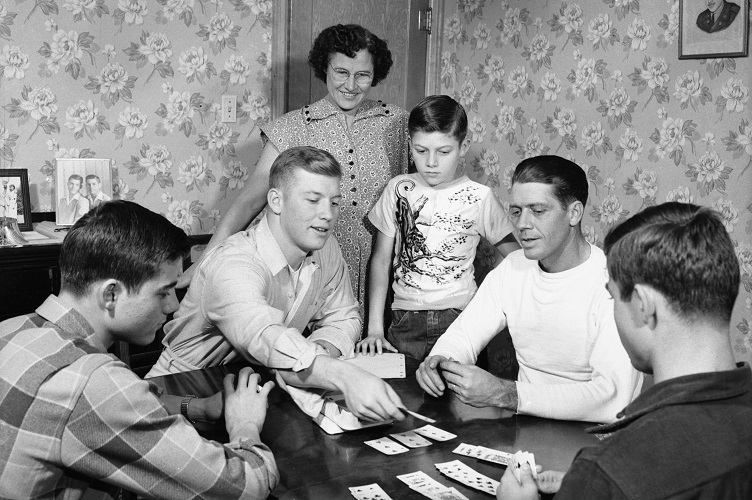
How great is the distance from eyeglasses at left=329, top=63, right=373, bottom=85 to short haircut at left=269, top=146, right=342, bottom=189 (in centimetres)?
69

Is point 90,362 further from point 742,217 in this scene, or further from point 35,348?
point 742,217

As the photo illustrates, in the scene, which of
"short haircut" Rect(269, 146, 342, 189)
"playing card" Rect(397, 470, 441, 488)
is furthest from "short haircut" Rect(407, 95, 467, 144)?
"playing card" Rect(397, 470, 441, 488)

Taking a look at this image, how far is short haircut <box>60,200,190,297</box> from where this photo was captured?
1.46m

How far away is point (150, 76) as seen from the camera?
3549 millimetres

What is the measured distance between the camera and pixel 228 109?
12.4ft

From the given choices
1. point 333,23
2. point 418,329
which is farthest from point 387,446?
point 333,23

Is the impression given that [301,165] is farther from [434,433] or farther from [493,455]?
[493,455]

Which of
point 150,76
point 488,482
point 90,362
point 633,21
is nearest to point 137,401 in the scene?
point 90,362

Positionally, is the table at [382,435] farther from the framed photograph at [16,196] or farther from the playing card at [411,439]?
the framed photograph at [16,196]

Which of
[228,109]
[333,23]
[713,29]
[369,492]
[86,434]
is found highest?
[333,23]

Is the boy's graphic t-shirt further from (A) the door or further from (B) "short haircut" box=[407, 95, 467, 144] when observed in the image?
(A) the door

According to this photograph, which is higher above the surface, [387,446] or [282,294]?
[282,294]

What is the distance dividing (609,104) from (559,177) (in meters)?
1.38

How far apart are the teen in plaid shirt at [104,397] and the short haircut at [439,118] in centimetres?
143
